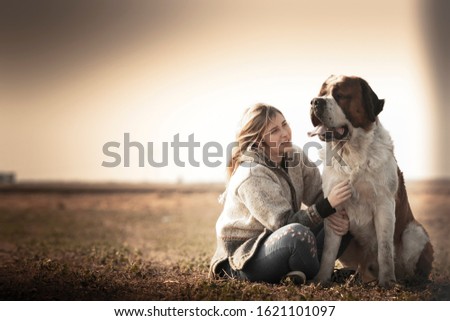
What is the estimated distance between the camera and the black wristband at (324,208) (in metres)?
3.49

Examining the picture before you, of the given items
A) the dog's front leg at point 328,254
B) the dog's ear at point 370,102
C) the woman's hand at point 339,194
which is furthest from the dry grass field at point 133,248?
the dog's ear at point 370,102

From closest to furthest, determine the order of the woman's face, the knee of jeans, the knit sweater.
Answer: the knee of jeans → the knit sweater → the woman's face

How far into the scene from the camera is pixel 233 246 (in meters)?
3.71

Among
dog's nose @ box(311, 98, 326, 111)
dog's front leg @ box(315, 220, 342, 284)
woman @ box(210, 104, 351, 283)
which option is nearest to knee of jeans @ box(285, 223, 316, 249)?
woman @ box(210, 104, 351, 283)

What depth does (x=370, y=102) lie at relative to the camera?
352 cm

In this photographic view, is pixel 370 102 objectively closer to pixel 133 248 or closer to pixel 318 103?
pixel 318 103

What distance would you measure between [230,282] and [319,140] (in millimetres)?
1040

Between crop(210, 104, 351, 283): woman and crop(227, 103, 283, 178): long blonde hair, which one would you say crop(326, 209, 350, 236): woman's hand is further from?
crop(227, 103, 283, 178): long blonde hair

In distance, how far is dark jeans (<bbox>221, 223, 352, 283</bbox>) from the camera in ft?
11.3

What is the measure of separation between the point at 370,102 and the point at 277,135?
588 mm

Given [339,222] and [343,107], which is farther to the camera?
[339,222]

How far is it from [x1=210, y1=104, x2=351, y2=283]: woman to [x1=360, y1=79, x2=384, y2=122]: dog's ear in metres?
0.45

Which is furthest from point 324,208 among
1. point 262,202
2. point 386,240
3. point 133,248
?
point 133,248
